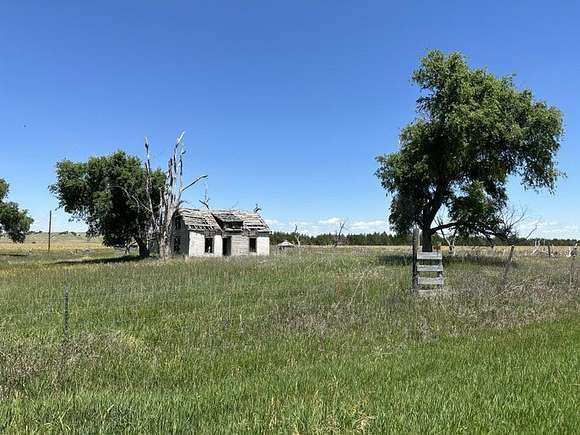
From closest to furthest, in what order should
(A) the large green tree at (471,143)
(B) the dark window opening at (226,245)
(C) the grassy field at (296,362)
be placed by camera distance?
(C) the grassy field at (296,362)
(A) the large green tree at (471,143)
(B) the dark window opening at (226,245)

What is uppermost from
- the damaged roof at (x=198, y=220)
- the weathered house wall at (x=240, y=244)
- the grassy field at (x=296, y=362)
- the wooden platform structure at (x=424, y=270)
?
the damaged roof at (x=198, y=220)

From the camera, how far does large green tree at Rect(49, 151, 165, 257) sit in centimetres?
5700

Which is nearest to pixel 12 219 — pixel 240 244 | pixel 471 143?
pixel 240 244

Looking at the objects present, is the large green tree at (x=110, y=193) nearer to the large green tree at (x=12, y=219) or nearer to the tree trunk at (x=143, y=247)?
the tree trunk at (x=143, y=247)

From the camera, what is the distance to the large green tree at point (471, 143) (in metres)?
32.6

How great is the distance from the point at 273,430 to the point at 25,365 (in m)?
4.38

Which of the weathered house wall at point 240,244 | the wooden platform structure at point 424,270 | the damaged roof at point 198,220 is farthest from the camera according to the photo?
the weathered house wall at point 240,244

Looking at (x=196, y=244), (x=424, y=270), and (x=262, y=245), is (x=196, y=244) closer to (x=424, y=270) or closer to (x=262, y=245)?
(x=262, y=245)

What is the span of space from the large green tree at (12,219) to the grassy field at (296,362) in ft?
205

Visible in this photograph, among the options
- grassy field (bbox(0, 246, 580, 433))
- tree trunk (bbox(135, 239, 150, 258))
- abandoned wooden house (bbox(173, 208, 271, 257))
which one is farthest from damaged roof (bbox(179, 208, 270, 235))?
grassy field (bbox(0, 246, 580, 433))

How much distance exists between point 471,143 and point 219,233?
112 feet

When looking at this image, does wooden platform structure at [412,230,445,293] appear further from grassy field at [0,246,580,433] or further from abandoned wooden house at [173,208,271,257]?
abandoned wooden house at [173,208,271,257]

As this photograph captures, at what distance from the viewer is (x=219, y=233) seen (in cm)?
5966

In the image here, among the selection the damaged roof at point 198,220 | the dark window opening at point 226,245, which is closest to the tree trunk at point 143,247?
the damaged roof at point 198,220
